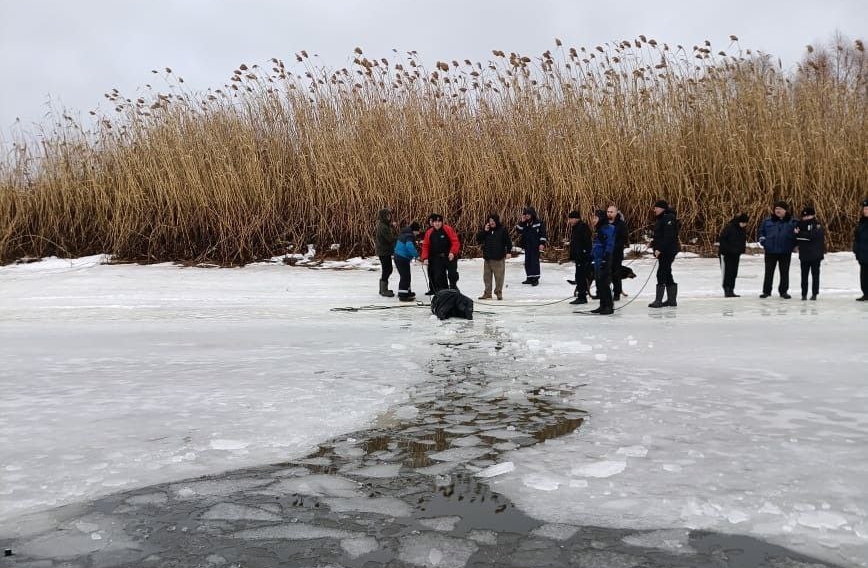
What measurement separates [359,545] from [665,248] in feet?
28.5

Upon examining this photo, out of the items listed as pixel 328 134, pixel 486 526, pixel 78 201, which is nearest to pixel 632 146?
pixel 328 134

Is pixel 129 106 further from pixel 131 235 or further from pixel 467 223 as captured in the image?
pixel 467 223

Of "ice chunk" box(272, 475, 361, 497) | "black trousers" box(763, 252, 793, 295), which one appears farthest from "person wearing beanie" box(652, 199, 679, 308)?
"ice chunk" box(272, 475, 361, 497)

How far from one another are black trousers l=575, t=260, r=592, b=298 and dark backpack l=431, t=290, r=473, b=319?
2.38 m

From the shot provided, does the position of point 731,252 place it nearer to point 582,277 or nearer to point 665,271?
point 665,271

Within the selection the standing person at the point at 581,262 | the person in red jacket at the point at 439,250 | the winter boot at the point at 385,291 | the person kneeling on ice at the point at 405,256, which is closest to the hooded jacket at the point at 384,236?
the person kneeling on ice at the point at 405,256

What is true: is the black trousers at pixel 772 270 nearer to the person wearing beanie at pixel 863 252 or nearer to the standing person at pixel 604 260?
the person wearing beanie at pixel 863 252

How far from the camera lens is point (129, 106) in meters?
15.6

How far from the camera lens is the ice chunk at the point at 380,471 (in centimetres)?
352

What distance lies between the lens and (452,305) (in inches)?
378

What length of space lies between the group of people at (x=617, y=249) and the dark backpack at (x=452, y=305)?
178 cm

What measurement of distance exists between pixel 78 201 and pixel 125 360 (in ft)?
33.0

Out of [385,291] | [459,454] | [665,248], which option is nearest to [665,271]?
[665,248]

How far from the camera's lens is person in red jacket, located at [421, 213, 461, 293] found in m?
12.2
